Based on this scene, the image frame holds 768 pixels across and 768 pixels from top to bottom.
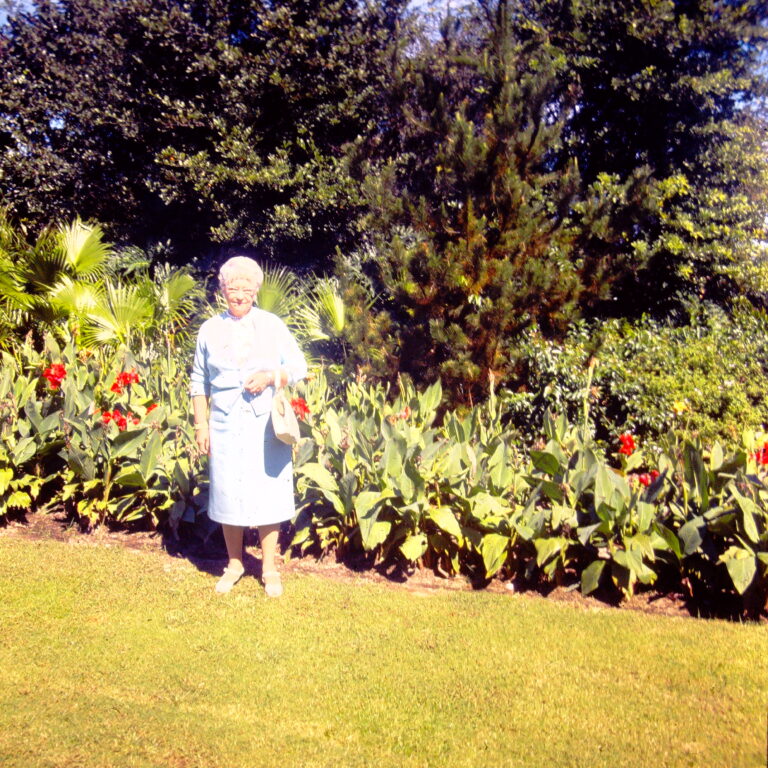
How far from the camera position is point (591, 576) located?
11.8 feet

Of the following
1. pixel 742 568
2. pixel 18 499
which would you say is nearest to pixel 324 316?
pixel 18 499

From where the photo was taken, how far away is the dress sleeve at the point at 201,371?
374 cm

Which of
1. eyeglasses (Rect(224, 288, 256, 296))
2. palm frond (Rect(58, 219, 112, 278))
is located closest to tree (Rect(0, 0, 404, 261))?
palm frond (Rect(58, 219, 112, 278))

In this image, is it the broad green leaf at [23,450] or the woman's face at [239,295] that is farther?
the broad green leaf at [23,450]

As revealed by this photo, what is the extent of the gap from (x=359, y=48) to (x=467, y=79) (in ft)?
8.84

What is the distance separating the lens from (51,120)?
1260cm

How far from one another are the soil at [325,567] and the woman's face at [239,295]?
1.57m

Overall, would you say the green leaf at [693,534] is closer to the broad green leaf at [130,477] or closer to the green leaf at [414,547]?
the green leaf at [414,547]

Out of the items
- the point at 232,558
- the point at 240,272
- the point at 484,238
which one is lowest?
the point at 232,558

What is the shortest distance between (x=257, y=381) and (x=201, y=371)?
417mm

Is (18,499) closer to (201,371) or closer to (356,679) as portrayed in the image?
(201,371)

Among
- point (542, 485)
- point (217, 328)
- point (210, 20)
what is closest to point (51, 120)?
point (210, 20)

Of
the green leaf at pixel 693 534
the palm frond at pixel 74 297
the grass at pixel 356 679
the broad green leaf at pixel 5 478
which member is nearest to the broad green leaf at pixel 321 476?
the grass at pixel 356 679

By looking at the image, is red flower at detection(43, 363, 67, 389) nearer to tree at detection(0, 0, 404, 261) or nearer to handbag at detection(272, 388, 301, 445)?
handbag at detection(272, 388, 301, 445)
